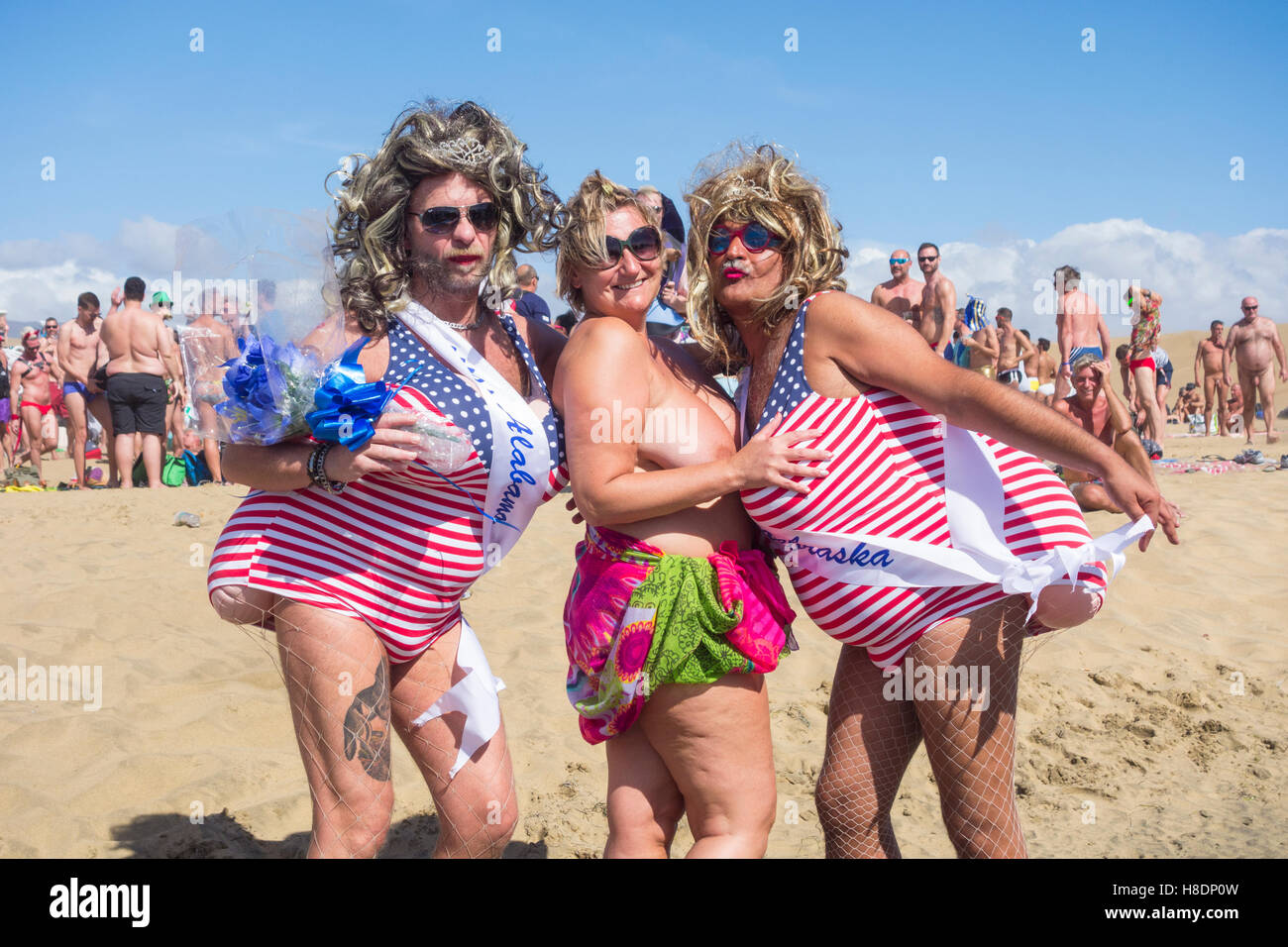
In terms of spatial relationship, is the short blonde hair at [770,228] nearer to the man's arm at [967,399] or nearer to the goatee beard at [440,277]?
the man's arm at [967,399]

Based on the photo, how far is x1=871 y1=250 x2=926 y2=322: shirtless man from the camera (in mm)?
10258

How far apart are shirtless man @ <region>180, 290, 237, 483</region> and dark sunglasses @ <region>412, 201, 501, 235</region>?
57 cm

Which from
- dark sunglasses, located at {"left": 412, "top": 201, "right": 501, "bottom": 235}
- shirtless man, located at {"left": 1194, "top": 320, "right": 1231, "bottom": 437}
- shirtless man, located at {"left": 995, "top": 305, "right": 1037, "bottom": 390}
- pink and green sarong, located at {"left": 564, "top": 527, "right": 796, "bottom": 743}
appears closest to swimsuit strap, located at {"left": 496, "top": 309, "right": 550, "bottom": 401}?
dark sunglasses, located at {"left": 412, "top": 201, "right": 501, "bottom": 235}

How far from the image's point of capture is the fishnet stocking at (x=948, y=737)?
2.37 metres

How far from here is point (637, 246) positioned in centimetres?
247

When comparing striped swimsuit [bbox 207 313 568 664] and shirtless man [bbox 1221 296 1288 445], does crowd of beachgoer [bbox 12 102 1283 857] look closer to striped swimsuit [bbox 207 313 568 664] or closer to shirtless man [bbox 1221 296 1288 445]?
striped swimsuit [bbox 207 313 568 664]

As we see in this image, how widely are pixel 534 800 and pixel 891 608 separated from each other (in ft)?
7.11

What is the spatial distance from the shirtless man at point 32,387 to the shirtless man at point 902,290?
435 inches

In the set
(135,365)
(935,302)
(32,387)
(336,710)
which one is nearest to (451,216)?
(336,710)

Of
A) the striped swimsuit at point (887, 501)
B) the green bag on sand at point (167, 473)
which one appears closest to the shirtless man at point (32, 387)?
the green bag on sand at point (167, 473)

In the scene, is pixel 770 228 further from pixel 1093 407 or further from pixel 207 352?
pixel 1093 407
